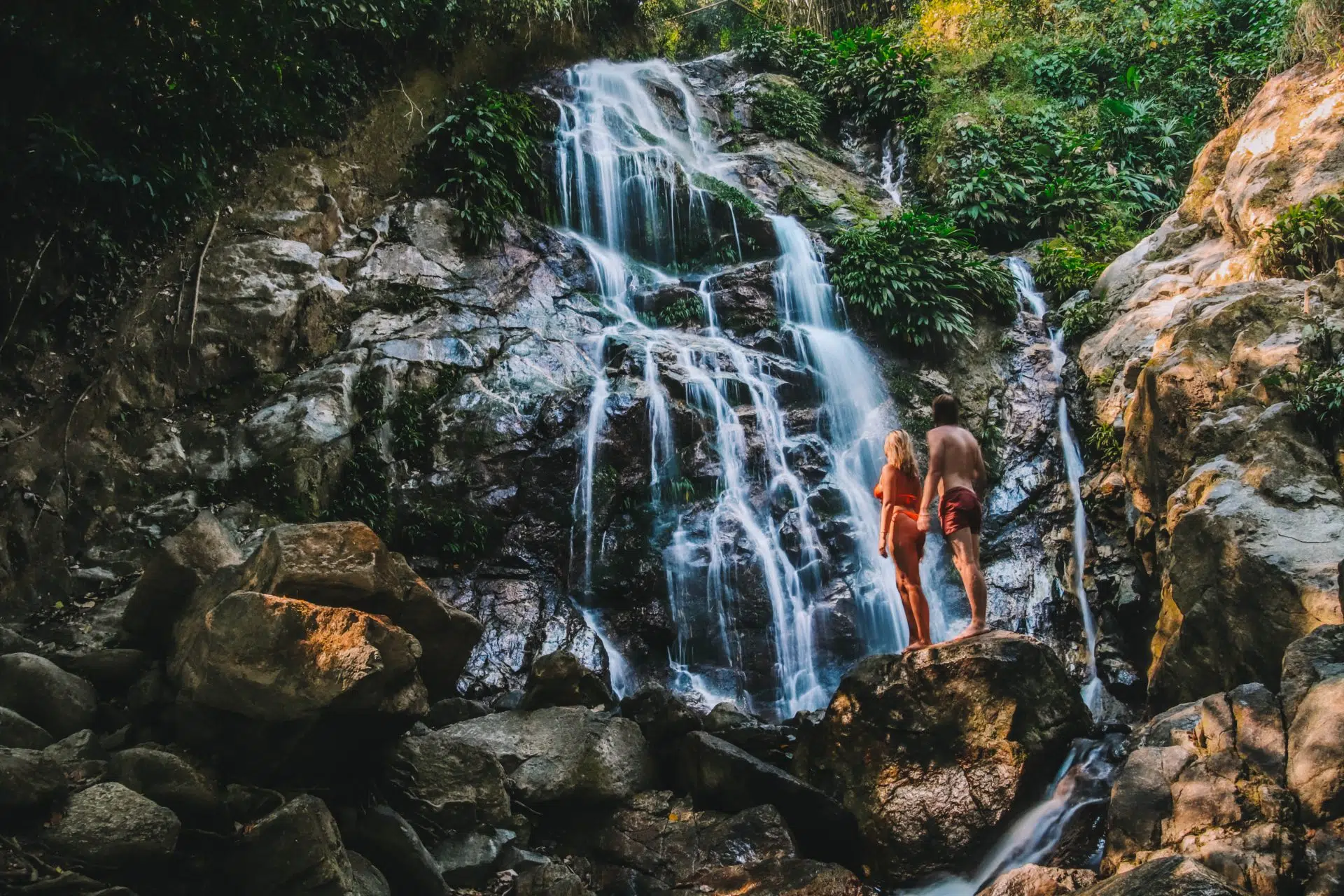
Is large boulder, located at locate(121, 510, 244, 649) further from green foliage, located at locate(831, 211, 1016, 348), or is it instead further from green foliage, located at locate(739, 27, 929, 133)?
green foliage, located at locate(739, 27, 929, 133)

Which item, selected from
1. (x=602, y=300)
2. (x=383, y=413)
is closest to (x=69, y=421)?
(x=383, y=413)

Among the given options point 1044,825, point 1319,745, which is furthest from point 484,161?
point 1319,745

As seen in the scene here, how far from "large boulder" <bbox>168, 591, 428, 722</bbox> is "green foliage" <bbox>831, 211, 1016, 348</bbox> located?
387 inches

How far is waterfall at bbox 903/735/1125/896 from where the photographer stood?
569cm

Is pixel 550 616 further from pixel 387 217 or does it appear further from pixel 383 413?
pixel 387 217

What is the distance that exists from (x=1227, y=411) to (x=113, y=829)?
8395 millimetres

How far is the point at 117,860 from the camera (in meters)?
3.91

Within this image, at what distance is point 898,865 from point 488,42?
1395cm

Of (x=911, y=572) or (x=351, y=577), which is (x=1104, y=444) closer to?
(x=911, y=572)

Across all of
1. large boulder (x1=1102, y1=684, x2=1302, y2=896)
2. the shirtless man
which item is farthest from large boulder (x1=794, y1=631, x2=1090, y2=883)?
large boulder (x1=1102, y1=684, x2=1302, y2=896)

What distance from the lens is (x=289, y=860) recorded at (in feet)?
14.1

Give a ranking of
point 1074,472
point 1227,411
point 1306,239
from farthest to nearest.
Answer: point 1074,472, point 1306,239, point 1227,411

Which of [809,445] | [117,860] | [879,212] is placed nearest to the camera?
[117,860]

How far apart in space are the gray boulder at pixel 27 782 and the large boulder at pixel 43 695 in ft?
2.99
